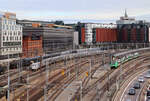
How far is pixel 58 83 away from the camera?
29438mm

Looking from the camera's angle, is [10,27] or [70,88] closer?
[70,88]

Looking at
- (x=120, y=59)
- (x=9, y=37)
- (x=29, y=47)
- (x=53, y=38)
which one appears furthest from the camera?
(x=53, y=38)

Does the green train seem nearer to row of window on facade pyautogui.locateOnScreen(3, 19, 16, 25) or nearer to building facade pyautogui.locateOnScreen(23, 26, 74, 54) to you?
row of window on facade pyautogui.locateOnScreen(3, 19, 16, 25)

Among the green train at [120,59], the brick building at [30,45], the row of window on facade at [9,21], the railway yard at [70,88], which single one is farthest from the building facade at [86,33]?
the railway yard at [70,88]

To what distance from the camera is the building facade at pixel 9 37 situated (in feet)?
155

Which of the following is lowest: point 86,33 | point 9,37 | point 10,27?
point 9,37

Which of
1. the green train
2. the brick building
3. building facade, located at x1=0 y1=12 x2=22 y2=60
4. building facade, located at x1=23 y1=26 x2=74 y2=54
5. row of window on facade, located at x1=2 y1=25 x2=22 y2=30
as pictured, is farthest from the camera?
building facade, located at x1=23 y1=26 x2=74 y2=54

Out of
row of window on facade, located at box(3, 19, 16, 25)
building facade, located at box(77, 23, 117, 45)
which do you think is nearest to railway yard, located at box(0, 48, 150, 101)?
row of window on facade, located at box(3, 19, 16, 25)

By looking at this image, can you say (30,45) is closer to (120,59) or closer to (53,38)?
(53,38)

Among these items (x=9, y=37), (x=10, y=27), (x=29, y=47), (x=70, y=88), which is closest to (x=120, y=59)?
(x=70, y=88)

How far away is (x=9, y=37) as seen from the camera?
163 feet

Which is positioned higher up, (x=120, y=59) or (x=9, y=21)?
(x=9, y=21)

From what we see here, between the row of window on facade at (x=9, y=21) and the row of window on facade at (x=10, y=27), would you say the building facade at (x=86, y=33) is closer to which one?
the row of window on facade at (x=10, y=27)

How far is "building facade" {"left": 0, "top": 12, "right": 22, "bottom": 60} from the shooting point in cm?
4730
